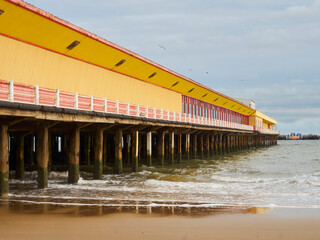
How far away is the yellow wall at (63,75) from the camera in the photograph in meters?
18.1

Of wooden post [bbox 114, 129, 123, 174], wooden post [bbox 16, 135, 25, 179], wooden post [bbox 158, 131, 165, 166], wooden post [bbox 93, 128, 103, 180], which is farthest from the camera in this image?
wooden post [bbox 158, 131, 165, 166]

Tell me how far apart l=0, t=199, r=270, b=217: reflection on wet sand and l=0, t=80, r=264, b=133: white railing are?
337 cm

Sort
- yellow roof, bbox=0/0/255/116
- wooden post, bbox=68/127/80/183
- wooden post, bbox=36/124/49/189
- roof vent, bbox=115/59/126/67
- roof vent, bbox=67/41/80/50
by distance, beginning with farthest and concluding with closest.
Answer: roof vent, bbox=115/59/126/67, roof vent, bbox=67/41/80/50, wooden post, bbox=68/127/80/183, yellow roof, bbox=0/0/255/116, wooden post, bbox=36/124/49/189

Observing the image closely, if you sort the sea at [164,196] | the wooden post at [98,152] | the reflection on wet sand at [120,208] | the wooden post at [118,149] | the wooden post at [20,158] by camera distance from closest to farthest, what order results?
the reflection on wet sand at [120,208], the sea at [164,196], the wooden post at [98,152], the wooden post at [20,158], the wooden post at [118,149]

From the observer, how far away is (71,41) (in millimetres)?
21125

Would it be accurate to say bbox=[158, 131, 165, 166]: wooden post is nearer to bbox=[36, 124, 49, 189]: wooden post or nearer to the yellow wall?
the yellow wall

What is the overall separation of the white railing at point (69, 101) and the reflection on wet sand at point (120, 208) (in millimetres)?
3367

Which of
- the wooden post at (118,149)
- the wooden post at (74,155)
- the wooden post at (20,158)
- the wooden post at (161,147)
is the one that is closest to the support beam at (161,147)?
the wooden post at (161,147)

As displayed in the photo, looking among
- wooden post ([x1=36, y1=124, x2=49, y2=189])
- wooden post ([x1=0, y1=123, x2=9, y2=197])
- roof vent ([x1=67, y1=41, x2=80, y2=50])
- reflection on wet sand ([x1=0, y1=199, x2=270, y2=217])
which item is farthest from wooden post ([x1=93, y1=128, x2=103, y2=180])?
reflection on wet sand ([x1=0, y1=199, x2=270, y2=217])

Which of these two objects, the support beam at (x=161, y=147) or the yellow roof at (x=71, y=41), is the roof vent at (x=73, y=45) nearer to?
the yellow roof at (x=71, y=41)

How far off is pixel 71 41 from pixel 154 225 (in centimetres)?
1365

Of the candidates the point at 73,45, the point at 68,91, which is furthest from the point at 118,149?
the point at 73,45

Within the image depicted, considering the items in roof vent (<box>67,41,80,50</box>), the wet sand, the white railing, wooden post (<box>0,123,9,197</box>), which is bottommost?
the wet sand

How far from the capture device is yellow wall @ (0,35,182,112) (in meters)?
18.1
